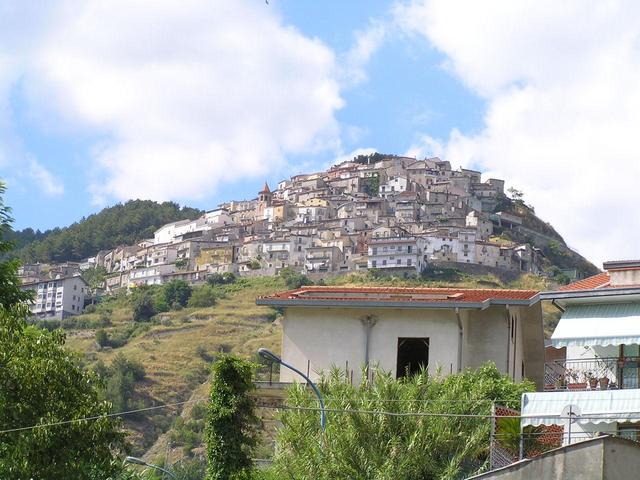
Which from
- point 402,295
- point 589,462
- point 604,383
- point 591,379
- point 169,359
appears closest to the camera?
point 589,462

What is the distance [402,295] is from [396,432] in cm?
801

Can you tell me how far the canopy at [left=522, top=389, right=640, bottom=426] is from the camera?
24578 millimetres

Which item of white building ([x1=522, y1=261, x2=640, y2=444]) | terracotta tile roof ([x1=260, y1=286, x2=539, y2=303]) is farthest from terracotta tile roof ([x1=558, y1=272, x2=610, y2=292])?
terracotta tile roof ([x1=260, y1=286, x2=539, y2=303])

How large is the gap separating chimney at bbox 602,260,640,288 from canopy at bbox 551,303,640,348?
2.45 feet

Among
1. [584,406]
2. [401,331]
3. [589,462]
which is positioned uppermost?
[401,331]

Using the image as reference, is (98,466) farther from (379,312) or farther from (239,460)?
(379,312)

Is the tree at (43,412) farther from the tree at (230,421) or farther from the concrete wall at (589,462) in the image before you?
the concrete wall at (589,462)

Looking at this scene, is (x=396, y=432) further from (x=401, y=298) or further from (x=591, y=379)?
(x=401, y=298)

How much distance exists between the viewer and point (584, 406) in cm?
2494

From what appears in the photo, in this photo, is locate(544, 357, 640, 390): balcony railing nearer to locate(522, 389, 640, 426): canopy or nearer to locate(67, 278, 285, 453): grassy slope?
locate(522, 389, 640, 426): canopy

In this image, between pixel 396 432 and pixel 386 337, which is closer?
pixel 396 432

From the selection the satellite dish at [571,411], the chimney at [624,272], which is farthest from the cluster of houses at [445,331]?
the satellite dish at [571,411]

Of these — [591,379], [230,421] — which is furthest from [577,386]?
[230,421]

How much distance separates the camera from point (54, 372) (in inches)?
1217
